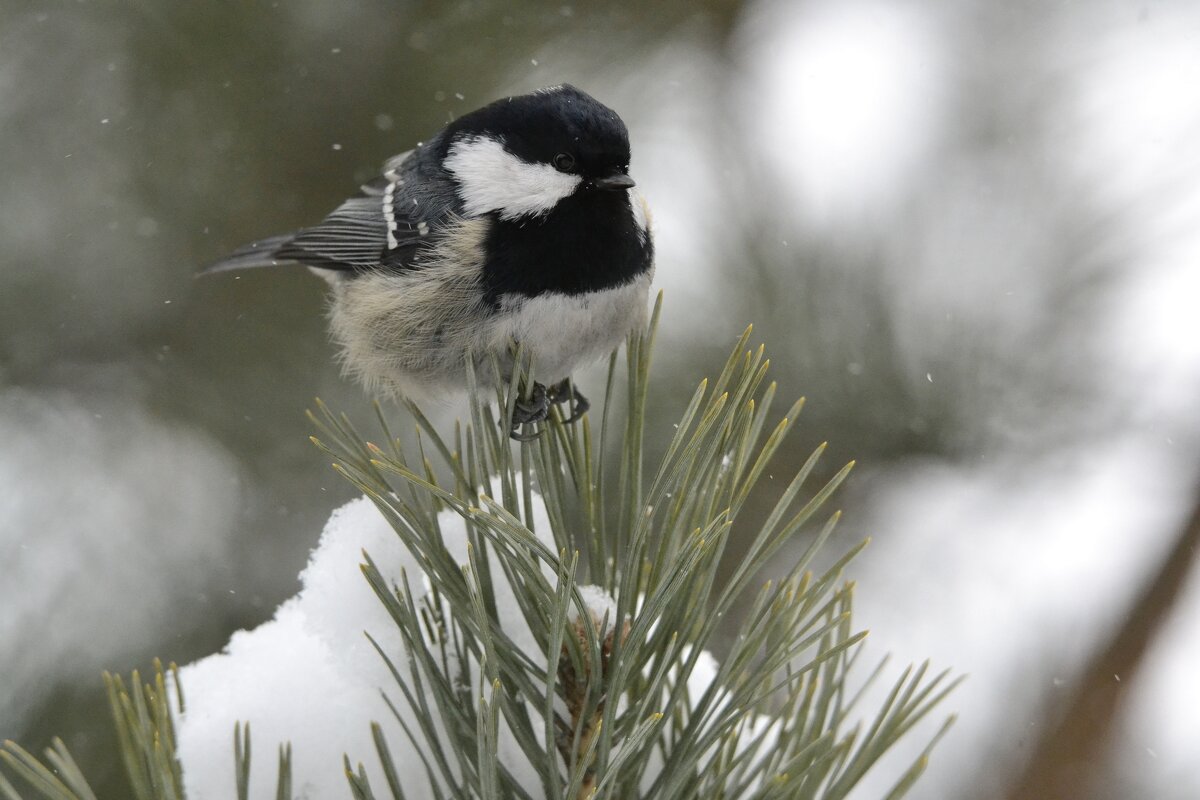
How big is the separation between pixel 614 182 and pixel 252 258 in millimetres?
542

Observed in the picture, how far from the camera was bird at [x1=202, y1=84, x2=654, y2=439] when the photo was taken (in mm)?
971

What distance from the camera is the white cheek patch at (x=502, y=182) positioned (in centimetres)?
101

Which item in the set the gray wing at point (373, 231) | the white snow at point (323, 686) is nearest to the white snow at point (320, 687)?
the white snow at point (323, 686)

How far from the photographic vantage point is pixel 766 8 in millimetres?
1322

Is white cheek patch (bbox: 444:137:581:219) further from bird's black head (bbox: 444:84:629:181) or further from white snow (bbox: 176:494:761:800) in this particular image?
white snow (bbox: 176:494:761:800)

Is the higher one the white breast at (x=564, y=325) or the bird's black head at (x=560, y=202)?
the bird's black head at (x=560, y=202)

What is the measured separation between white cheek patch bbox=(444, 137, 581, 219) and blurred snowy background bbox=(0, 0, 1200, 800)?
26cm

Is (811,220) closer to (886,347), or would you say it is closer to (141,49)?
(886,347)

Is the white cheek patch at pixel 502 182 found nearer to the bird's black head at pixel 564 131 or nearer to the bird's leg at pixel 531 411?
the bird's black head at pixel 564 131

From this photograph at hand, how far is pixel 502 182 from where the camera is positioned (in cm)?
105

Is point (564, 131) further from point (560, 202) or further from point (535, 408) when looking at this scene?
point (535, 408)

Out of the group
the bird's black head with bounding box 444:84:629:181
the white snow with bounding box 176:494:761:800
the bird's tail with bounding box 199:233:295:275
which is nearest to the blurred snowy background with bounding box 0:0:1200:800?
the bird's tail with bounding box 199:233:295:275

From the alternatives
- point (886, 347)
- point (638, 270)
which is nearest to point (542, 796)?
point (638, 270)

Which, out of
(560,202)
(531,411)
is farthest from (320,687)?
(560,202)
